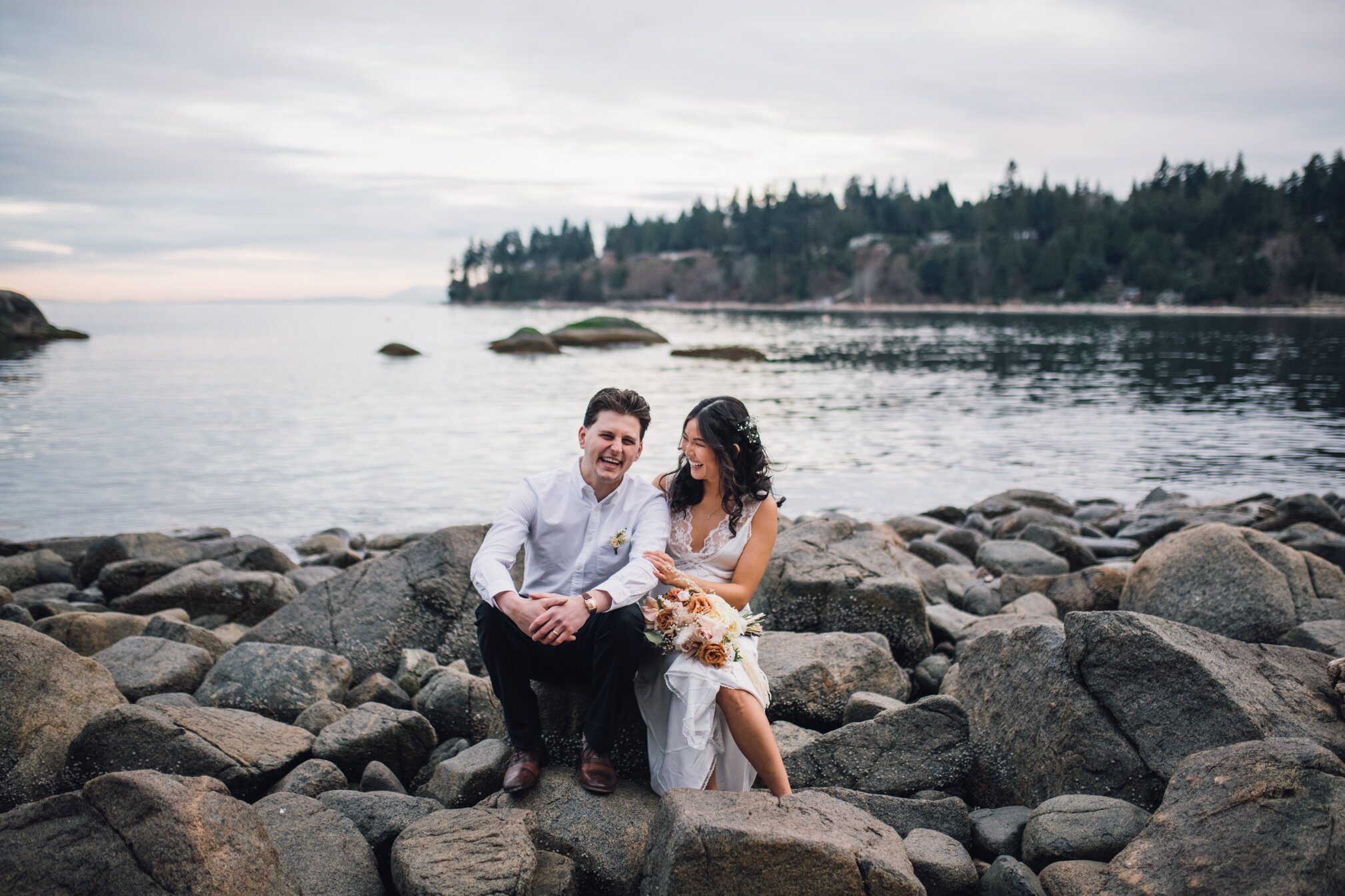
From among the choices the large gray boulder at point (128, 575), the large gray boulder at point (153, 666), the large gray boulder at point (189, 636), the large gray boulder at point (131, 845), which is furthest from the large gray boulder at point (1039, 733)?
the large gray boulder at point (128, 575)

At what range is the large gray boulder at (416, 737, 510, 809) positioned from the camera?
189 inches

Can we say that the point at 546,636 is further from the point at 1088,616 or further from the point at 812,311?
the point at 812,311

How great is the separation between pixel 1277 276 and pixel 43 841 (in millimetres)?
141143

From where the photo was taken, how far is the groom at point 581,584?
4543mm

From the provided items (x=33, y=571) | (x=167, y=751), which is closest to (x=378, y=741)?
(x=167, y=751)

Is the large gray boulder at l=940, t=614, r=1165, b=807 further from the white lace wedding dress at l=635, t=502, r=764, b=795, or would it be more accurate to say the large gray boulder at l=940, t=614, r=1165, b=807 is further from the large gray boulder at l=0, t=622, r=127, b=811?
the large gray boulder at l=0, t=622, r=127, b=811

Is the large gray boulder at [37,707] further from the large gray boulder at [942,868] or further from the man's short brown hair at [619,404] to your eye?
the large gray boulder at [942,868]

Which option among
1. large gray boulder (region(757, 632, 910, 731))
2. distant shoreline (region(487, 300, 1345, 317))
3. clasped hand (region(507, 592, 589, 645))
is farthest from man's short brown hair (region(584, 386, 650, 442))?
distant shoreline (region(487, 300, 1345, 317))

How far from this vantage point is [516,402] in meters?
32.7

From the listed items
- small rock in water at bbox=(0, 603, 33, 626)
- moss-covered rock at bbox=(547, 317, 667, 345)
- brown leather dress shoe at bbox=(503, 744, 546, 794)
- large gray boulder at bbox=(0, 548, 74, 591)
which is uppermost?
moss-covered rock at bbox=(547, 317, 667, 345)

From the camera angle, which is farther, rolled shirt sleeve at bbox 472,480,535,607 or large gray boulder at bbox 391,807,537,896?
rolled shirt sleeve at bbox 472,480,535,607

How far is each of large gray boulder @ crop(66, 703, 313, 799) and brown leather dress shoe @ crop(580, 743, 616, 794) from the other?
72.2 inches

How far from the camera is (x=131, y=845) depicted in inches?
135

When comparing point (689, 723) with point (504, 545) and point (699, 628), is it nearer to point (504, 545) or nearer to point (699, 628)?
point (699, 628)
